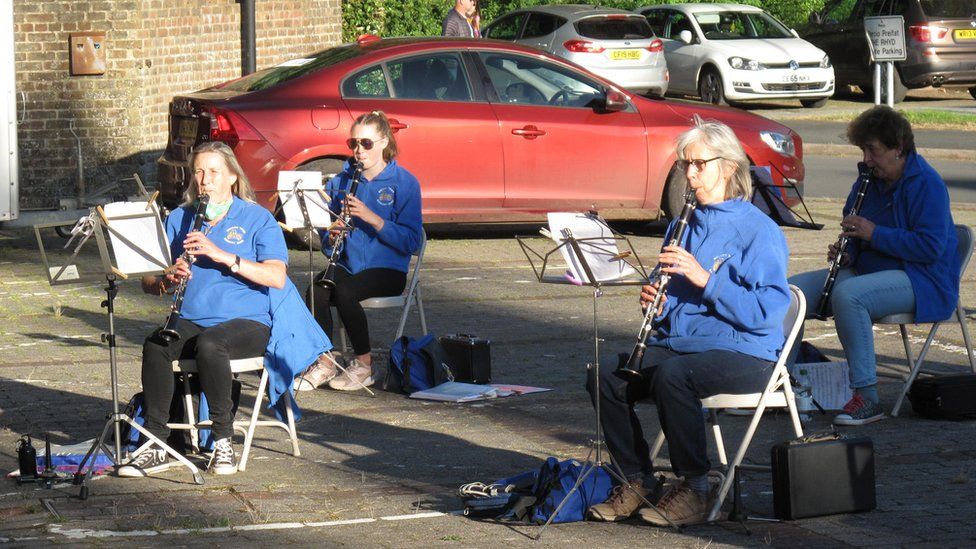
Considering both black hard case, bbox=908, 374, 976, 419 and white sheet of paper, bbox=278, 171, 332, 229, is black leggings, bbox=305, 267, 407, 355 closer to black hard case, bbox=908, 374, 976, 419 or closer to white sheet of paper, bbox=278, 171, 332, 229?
white sheet of paper, bbox=278, 171, 332, 229

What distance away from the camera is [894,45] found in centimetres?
1936

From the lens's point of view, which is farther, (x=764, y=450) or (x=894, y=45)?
(x=894, y=45)

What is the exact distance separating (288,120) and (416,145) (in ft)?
3.40

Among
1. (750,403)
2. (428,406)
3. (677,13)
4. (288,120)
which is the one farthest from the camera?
(677,13)

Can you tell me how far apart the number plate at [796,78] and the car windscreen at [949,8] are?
2.38 m

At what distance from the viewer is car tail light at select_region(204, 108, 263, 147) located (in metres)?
11.9

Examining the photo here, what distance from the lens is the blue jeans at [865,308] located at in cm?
754

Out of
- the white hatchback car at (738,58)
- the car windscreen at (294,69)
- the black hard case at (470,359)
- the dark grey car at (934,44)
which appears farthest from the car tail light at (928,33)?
the black hard case at (470,359)

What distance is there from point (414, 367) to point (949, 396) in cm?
271

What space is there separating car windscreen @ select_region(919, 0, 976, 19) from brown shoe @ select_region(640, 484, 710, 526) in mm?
20462

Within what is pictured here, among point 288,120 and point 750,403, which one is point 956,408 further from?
point 288,120

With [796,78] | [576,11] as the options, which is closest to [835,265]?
[796,78]

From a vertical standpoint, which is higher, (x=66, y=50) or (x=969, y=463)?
(x=66, y=50)

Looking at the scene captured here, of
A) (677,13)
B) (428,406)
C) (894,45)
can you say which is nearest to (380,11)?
(677,13)
